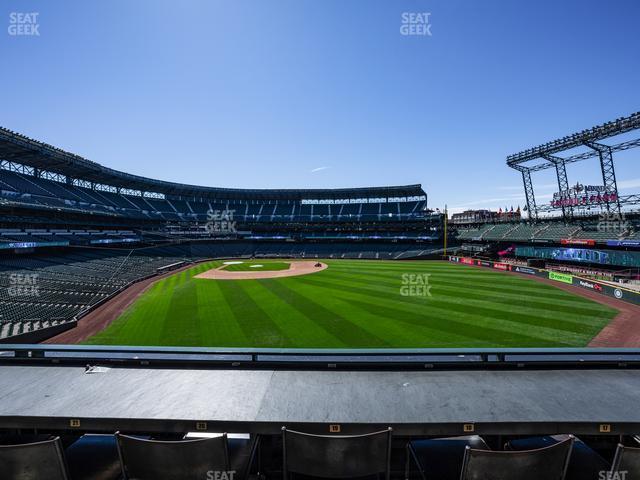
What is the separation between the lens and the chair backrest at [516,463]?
3428 mm

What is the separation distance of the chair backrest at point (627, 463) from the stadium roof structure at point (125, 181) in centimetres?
5498

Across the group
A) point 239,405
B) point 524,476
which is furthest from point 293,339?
point 524,476

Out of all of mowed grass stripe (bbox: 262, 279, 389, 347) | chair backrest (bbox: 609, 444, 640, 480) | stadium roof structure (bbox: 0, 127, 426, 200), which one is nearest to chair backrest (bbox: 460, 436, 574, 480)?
chair backrest (bbox: 609, 444, 640, 480)

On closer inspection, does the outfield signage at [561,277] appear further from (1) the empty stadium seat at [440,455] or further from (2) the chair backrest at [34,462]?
(2) the chair backrest at [34,462]

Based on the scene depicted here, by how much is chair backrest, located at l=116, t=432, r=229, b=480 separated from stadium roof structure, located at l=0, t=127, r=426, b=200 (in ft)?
166

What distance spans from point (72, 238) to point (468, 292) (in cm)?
5752

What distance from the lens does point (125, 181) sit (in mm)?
66375

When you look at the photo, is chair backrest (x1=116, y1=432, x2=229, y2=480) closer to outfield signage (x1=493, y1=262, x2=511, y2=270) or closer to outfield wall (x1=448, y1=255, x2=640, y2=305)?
outfield wall (x1=448, y1=255, x2=640, y2=305)

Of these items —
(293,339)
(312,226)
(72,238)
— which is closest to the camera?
(293,339)

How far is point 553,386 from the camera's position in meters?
4.94

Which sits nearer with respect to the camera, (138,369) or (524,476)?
(524,476)

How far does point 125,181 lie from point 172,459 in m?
77.0

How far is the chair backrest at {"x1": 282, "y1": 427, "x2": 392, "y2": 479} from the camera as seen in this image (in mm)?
3504

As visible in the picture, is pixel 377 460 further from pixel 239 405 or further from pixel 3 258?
pixel 3 258
